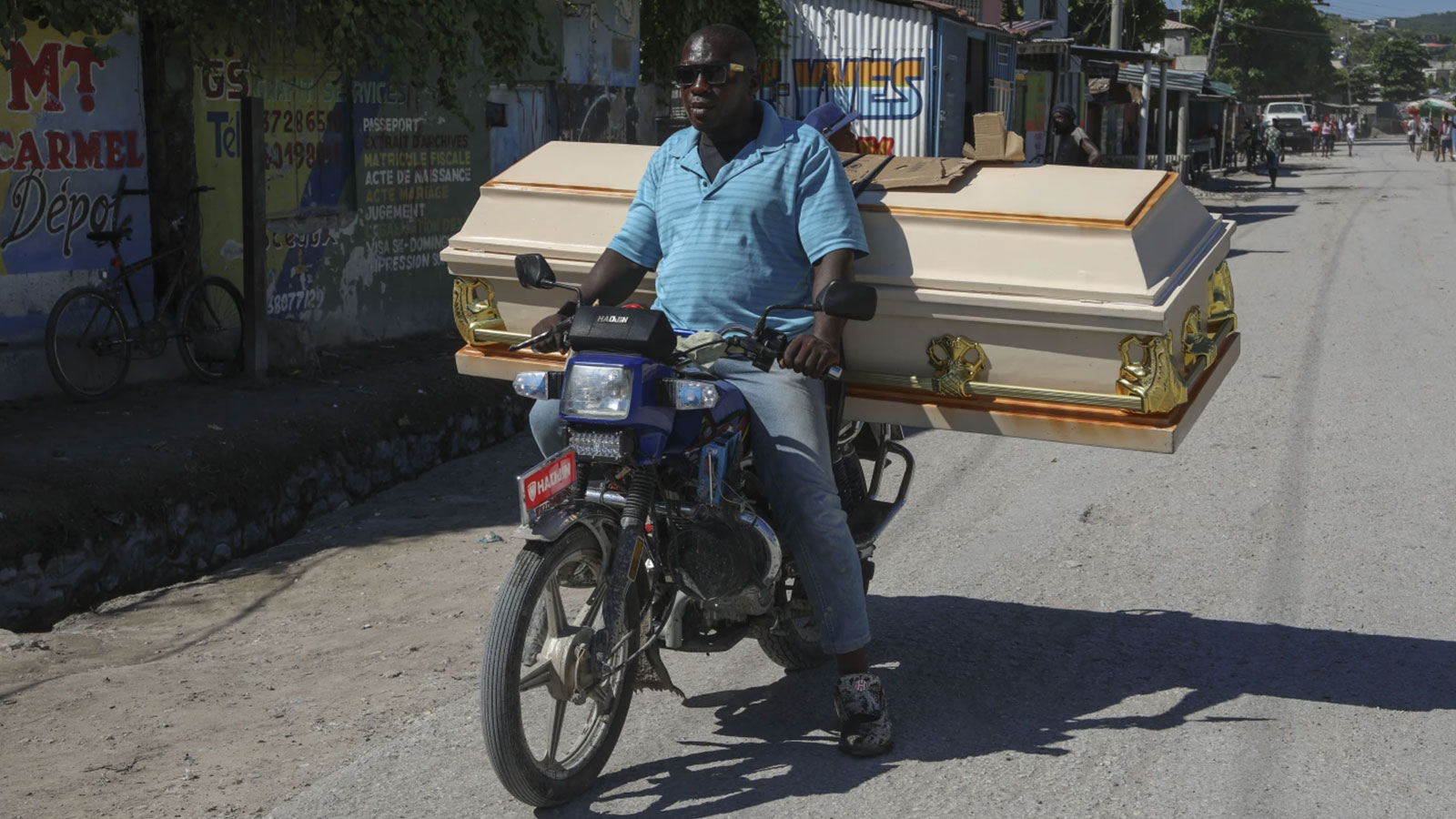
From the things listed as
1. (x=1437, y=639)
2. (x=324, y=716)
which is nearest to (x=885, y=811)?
A: (x=324, y=716)

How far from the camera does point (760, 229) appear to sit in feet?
13.2

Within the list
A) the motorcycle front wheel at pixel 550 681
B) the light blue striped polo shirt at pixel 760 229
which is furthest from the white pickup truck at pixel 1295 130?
the motorcycle front wheel at pixel 550 681

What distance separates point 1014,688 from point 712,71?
2134 millimetres

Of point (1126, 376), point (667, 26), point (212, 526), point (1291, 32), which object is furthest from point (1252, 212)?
point (1291, 32)

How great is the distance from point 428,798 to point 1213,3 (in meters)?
75.8

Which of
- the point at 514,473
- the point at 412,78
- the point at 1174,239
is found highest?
the point at 412,78

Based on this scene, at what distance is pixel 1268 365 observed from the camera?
10.6 meters

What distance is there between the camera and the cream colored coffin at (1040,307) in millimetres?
3926

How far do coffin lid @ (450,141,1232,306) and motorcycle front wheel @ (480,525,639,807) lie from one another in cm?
126

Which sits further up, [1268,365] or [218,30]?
[218,30]

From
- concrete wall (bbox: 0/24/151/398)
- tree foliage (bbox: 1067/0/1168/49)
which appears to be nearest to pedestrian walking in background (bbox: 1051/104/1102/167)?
concrete wall (bbox: 0/24/151/398)

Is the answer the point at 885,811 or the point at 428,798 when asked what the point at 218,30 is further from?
the point at 885,811

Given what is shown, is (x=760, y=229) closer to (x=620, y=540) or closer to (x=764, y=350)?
(x=764, y=350)

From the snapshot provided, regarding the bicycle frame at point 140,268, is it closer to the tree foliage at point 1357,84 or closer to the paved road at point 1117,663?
the paved road at point 1117,663
